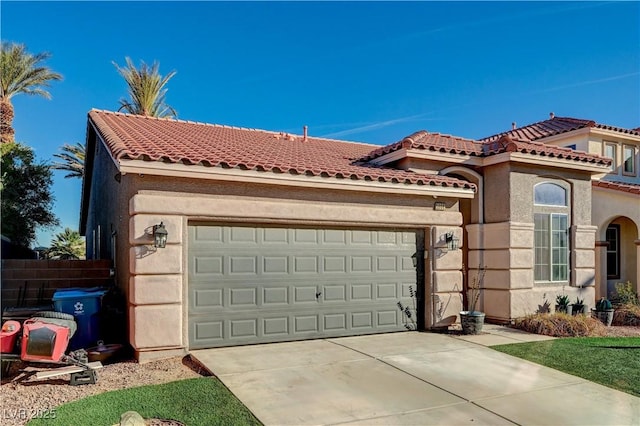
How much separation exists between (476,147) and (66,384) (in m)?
11.1

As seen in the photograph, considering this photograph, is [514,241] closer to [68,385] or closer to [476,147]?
[476,147]

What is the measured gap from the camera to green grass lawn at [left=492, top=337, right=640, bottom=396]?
7212 millimetres

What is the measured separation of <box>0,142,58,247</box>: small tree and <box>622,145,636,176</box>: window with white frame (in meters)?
25.4

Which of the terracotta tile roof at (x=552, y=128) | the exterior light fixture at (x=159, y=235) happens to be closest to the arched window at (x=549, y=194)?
the terracotta tile roof at (x=552, y=128)

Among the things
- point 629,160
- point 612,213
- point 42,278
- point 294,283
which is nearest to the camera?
point 294,283

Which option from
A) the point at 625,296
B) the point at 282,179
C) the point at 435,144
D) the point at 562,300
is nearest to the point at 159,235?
the point at 282,179

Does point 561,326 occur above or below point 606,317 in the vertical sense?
above

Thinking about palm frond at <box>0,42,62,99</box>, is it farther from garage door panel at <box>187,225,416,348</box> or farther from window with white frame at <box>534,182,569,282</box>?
window with white frame at <box>534,182,569,282</box>

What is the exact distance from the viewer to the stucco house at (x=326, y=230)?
830 cm

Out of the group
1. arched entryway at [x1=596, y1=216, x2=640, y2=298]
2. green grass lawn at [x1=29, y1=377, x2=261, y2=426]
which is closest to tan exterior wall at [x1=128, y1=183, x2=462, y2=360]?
green grass lawn at [x1=29, y1=377, x2=261, y2=426]

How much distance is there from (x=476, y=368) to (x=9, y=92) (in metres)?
24.5

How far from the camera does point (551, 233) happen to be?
1265 centimetres

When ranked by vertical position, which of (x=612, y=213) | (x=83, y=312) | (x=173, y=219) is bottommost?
(x=83, y=312)

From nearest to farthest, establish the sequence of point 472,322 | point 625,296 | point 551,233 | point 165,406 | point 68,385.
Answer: point 165,406 → point 68,385 → point 472,322 → point 551,233 → point 625,296
